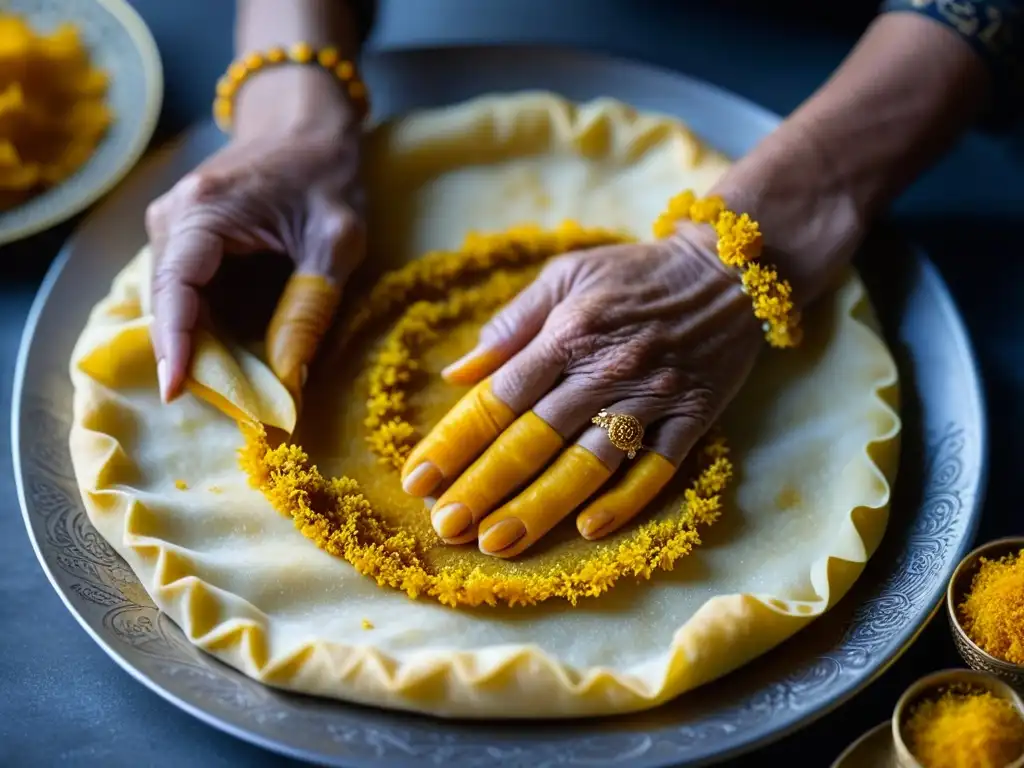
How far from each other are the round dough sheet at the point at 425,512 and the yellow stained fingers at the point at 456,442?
0.11 feet

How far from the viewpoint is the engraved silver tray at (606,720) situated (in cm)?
74

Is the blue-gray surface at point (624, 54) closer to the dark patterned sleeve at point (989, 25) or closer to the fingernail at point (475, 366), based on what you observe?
the dark patterned sleeve at point (989, 25)

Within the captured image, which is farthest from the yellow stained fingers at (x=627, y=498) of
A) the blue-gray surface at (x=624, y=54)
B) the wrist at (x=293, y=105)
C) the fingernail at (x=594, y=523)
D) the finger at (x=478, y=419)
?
the wrist at (x=293, y=105)

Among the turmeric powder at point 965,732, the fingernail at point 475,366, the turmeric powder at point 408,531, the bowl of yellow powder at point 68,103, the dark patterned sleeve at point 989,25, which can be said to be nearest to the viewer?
the turmeric powder at point 965,732

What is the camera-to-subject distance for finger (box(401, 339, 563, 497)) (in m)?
0.87

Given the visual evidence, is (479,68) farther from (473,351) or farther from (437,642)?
(437,642)

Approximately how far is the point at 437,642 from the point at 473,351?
0.27 m

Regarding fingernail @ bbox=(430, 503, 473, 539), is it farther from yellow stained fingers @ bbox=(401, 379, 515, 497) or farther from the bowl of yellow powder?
the bowl of yellow powder

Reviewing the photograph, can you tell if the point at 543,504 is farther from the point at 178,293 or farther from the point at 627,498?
the point at 178,293

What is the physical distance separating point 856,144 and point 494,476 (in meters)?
0.50

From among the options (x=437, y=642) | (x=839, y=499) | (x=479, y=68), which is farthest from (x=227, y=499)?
(x=479, y=68)

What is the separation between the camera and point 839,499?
0.89 m

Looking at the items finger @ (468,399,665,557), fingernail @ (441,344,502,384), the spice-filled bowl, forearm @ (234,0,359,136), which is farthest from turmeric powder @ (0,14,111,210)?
the spice-filled bowl

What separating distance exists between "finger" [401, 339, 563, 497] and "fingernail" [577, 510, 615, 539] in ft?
0.34
